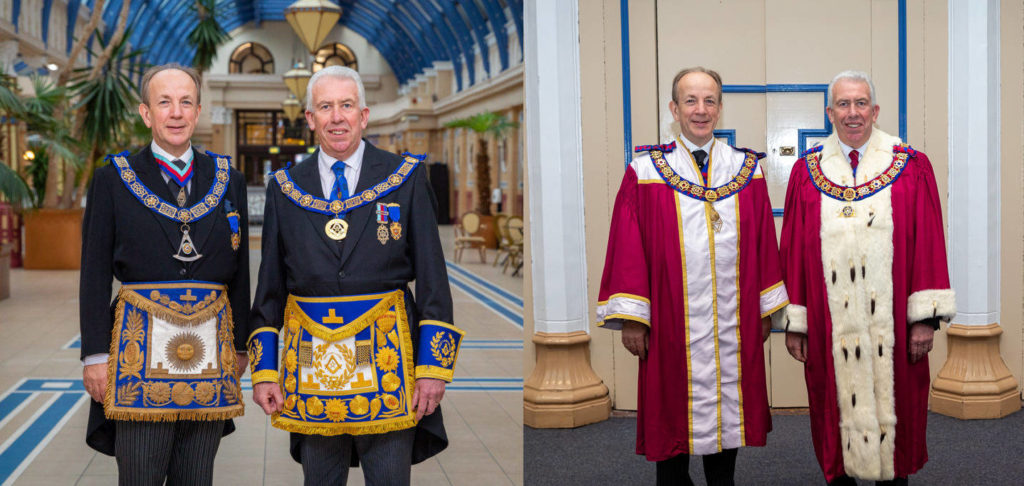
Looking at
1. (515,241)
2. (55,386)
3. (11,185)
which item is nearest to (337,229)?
(55,386)

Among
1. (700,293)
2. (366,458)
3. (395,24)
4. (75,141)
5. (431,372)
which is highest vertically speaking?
(395,24)

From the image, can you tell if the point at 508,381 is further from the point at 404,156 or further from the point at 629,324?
the point at 404,156

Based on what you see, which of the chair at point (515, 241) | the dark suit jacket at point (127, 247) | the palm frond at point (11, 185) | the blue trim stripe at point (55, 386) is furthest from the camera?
the chair at point (515, 241)

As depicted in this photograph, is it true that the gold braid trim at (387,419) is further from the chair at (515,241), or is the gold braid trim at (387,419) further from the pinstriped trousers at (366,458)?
the chair at (515,241)

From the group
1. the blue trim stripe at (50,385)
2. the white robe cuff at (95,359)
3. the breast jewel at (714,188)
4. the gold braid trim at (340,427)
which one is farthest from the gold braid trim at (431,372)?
the blue trim stripe at (50,385)

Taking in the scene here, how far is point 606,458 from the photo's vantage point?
4180 millimetres

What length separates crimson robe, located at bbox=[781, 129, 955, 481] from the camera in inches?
126

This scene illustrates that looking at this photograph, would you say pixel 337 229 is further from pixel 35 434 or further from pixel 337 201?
pixel 35 434

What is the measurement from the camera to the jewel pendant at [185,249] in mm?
2433

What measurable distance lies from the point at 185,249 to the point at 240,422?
8.45 ft

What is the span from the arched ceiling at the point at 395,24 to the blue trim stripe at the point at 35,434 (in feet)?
49.6

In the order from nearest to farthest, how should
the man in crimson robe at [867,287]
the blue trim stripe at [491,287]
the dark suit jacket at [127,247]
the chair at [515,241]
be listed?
the dark suit jacket at [127,247], the man in crimson robe at [867,287], the blue trim stripe at [491,287], the chair at [515,241]

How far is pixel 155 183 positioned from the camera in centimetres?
246

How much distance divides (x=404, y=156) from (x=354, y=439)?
0.69 meters
